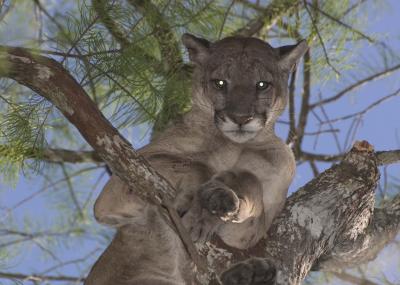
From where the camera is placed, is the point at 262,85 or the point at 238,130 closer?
the point at 238,130

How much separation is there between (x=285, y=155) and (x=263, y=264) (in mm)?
935

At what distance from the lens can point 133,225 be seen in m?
3.91

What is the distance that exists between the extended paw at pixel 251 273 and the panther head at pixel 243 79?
2.72 ft

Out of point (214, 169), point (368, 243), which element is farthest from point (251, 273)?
point (368, 243)

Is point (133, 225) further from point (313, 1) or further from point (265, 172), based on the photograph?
point (313, 1)

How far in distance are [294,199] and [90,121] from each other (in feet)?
4.21

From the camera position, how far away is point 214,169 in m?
4.06

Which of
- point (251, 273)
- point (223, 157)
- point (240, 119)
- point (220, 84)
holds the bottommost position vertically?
point (251, 273)

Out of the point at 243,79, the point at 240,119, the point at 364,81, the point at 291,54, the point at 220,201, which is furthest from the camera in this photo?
the point at 364,81

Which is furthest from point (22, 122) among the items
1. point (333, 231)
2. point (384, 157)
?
point (384, 157)

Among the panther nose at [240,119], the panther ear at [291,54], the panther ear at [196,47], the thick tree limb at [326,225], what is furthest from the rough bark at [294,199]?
the panther ear at [196,47]

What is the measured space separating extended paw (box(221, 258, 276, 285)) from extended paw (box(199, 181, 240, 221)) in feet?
0.79

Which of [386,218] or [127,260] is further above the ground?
[386,218]

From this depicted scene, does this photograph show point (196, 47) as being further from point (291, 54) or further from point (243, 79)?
point (291, 54)
